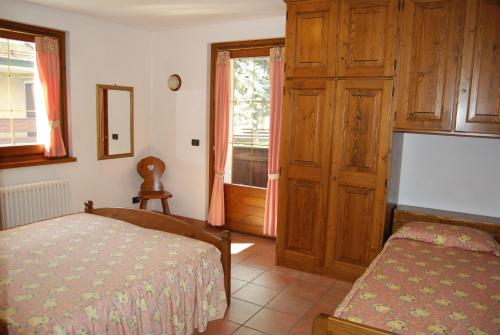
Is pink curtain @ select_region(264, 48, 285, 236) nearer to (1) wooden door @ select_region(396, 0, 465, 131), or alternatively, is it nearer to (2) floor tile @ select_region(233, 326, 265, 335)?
(1) wooden door @ select_region(396, 0, 465, 131)

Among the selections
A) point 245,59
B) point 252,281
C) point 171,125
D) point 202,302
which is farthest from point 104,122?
point 202,302

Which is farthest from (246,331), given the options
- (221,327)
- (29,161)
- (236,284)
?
(29,161)

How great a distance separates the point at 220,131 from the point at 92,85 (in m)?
1.54

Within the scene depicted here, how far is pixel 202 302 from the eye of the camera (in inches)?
103

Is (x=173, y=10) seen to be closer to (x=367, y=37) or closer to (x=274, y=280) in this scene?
(x=367, y=37)

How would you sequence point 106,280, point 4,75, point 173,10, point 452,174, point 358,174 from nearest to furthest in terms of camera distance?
point 106,280 → point 358,174 → point 452,174 → point 4,75 → point 173,10

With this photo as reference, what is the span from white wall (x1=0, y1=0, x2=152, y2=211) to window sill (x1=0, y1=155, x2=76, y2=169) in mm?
64

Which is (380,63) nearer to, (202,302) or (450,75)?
(450,75)

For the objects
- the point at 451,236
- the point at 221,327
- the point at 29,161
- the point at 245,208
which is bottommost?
the point at 221,327

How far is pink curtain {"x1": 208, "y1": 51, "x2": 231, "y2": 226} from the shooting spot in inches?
189

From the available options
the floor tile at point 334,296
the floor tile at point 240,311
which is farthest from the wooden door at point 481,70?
the floor tile at point 240,311

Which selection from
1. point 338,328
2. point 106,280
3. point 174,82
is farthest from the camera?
point 174,82

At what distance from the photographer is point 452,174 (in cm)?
354

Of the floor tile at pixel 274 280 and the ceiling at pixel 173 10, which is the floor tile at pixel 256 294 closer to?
the floor tile at pixel 274 280
